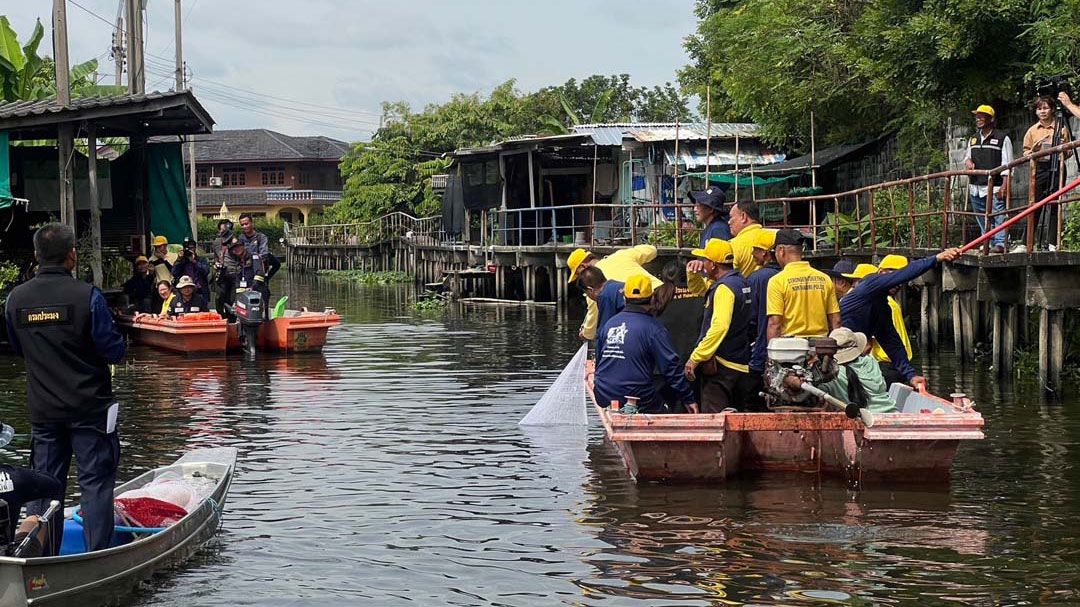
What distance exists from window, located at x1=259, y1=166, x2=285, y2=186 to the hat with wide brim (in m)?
78.7

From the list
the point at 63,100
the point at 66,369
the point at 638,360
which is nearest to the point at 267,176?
the point at 63,100

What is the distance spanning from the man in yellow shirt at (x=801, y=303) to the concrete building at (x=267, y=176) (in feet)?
245

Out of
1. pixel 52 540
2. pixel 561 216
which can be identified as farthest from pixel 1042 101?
pixel 561 216

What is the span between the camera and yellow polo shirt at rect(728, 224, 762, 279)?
11.5 metres

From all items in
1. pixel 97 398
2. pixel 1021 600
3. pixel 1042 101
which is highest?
pixel 1042 101

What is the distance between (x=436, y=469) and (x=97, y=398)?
457 centimetres

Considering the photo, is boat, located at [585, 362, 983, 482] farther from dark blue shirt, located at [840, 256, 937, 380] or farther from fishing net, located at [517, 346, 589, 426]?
fishing net, located at [517, 346, 589, 426]

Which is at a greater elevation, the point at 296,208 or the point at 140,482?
the point at 296,208

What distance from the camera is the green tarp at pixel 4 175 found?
68.1 ft

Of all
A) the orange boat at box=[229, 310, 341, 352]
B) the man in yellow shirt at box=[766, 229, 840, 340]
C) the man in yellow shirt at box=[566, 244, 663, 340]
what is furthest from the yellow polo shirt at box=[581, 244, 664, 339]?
the orange boat at box=[229, 310, 341, 352]

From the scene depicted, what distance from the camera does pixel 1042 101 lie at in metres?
16.4

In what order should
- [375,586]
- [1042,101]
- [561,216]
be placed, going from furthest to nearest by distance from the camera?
[561,216], [1042,101], [375,586]

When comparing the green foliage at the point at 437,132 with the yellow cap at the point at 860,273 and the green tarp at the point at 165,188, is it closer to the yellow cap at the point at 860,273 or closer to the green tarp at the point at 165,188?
the green tarp at the point at 165,188

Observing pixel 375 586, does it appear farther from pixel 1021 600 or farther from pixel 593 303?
Result: pixel 593 303
